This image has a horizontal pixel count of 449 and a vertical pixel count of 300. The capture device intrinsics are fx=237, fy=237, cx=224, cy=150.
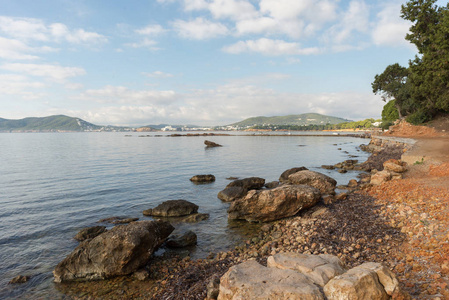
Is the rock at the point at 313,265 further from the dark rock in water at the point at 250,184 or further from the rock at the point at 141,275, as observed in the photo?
the dark rock in water at the point at 250,184

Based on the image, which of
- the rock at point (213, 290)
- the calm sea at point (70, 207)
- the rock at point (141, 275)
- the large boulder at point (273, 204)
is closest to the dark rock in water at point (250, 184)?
the calm sea at point (70, 207)

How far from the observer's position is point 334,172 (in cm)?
3081

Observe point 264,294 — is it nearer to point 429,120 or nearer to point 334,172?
point 334,172

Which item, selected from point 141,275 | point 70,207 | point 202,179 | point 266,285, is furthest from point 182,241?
point 202,179

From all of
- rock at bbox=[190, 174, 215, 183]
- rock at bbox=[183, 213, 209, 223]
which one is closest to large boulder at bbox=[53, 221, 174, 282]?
rock at bbox=[183, 213, 209, 223]

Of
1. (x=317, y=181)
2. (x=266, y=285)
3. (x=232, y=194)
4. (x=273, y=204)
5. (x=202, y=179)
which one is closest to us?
(x=266, y=285)

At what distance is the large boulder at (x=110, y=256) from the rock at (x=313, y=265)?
5871mm

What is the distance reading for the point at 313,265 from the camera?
242 inches

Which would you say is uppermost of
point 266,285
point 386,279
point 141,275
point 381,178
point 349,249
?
point 386,279

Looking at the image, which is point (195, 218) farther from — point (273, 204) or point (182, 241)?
point (273, 204)

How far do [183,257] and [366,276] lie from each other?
7.64m

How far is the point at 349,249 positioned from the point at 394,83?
8321 cm

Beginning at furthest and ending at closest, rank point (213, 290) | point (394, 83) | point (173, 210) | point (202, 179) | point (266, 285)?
point (394, 83) < point (202, 179) < point (173, 210) < point (213, 290) < point (266, 285)

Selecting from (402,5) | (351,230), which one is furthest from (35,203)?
(402,5)
